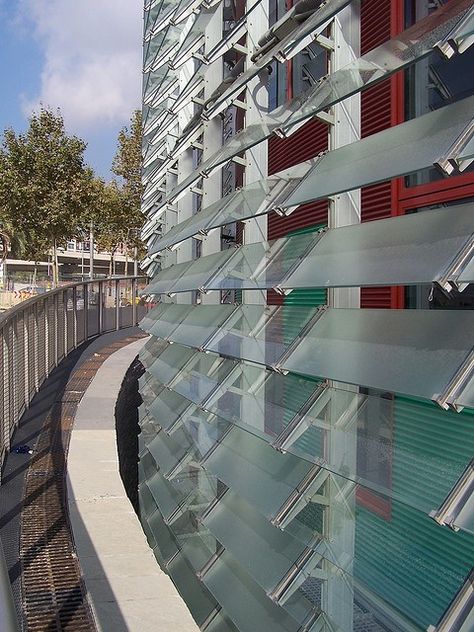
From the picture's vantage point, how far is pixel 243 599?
3.33m

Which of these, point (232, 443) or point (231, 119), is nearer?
point (232, 443)

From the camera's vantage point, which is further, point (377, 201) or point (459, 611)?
point (377, 201)

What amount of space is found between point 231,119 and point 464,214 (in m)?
4.83

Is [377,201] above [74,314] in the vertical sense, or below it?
above

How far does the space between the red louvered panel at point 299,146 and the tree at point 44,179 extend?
1655cm

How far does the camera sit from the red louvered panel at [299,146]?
27.3ft

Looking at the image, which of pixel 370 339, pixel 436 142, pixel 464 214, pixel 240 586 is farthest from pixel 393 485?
pixel 240 586

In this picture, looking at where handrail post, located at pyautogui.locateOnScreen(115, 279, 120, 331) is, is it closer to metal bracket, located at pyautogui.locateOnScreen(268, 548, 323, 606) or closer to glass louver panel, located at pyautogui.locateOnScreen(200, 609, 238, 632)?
glass louver panel, located at pyautogui.locateOnScreen(200, 609, 238, 632)

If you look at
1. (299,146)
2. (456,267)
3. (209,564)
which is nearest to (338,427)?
(456,267)

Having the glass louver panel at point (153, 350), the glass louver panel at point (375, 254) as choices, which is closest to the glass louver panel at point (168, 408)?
the glass louver panel at point (153, 350)

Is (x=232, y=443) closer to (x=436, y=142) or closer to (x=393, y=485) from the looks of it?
(x=393, y=485)

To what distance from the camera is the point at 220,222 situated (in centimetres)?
369

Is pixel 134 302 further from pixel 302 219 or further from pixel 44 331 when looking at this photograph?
pixel 44 331

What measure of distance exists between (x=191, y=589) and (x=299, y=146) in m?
6.01
